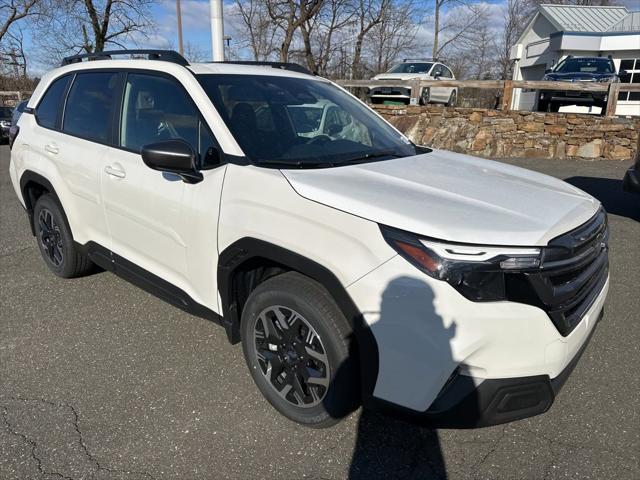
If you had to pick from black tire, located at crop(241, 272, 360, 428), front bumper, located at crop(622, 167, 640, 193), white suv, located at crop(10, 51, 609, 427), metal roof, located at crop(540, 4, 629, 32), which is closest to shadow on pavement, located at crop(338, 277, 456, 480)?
white suv, located at crop(10, 51, 609, 427)

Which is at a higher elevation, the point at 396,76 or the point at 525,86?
the point at 396,76

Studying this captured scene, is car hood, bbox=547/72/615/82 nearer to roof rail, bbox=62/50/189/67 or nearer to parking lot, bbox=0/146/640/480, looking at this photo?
parking lot, bbox=0/146/640/480

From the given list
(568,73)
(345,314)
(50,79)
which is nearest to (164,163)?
(345,314)

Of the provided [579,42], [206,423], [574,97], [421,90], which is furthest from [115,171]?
[579,42]

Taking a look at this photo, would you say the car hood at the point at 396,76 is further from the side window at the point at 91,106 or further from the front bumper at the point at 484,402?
the front bumper at the point at 484,402

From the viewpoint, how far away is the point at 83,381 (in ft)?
9.45

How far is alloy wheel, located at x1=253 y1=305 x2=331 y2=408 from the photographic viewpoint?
2.32m

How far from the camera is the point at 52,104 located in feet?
13.4

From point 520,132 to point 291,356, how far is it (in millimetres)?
10673

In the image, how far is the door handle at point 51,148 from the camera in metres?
3.79

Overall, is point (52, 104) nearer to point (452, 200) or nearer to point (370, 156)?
point (370, 156)

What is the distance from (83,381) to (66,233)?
149 centimetres

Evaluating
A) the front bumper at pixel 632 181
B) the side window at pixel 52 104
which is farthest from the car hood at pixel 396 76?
the side window at pixel 52 104

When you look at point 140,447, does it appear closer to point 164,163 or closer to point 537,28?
point 164,163
